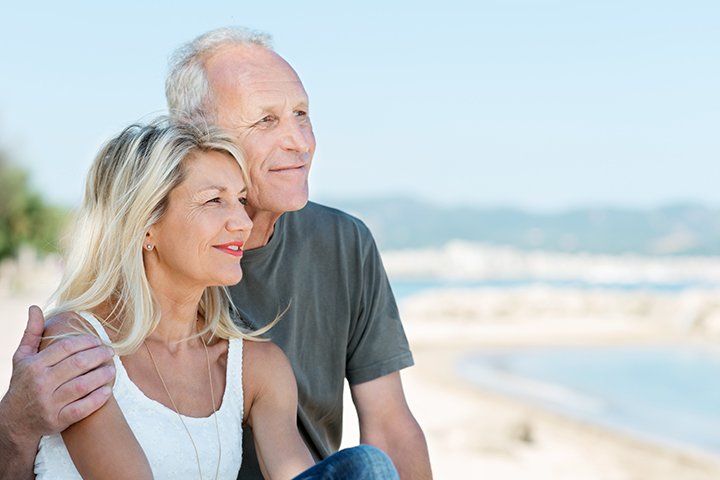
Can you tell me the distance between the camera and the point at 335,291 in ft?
9.52

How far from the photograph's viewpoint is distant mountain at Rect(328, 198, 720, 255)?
9006 cm

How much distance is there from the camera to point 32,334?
2.16 meters

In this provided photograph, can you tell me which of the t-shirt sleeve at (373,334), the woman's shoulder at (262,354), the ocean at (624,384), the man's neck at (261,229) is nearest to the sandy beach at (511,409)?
the ocean at (624,384)

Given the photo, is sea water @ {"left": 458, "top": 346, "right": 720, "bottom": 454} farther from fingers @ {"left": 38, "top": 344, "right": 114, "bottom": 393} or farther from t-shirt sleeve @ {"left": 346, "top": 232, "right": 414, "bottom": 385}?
fingers @ {"left": 38, "top": 344, "right": 114, "bottom": 393}

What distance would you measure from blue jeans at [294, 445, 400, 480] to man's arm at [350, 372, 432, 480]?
0.81 meters

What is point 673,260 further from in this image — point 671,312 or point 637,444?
point 637,444

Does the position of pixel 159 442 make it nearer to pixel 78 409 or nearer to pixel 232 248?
pixel 78 409

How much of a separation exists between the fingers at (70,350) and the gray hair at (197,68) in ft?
2.53

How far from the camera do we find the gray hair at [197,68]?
276 cm

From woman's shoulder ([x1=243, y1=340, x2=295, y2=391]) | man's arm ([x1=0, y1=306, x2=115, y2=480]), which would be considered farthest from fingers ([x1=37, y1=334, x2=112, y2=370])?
woman's shoulder ([x1=243, y1=340, x2=295, y2=391])

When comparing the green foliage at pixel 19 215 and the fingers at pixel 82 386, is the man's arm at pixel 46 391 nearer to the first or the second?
the fingers at pixel 82 386

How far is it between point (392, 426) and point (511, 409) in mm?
10888

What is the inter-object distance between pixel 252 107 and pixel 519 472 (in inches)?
255

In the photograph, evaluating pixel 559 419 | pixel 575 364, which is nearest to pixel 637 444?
pixel 559 419
